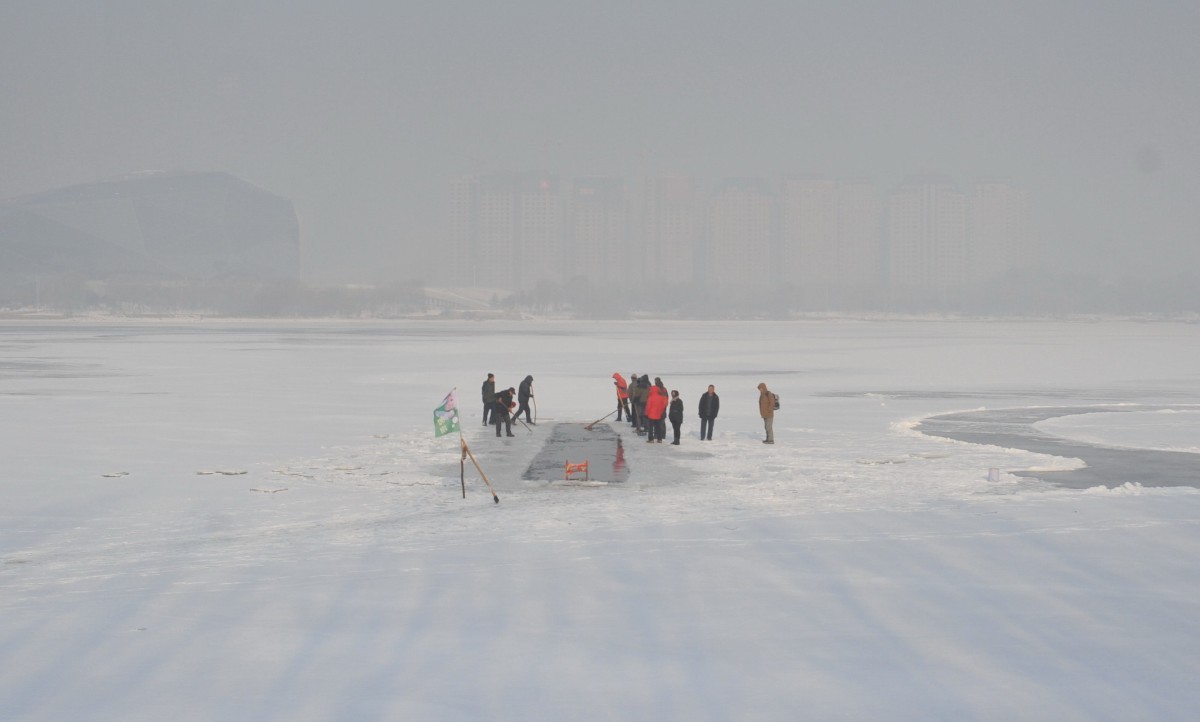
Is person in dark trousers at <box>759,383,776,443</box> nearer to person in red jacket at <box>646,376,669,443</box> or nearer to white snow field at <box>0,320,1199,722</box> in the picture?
white snow field at <box>0,320,1199,722</box>

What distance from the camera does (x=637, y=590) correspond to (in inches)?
414

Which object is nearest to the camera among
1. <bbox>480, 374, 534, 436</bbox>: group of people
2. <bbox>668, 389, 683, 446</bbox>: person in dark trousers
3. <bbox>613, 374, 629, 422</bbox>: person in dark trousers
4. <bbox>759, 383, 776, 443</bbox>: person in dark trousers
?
<bbox>668, 389, 683, 446</bbox>: person in dark trousers

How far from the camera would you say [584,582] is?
10.8 metres

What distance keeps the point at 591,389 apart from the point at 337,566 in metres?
27.1

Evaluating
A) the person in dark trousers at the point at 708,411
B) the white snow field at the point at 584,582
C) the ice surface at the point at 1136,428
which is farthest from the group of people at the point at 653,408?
the ice surface at the point at 1136,428

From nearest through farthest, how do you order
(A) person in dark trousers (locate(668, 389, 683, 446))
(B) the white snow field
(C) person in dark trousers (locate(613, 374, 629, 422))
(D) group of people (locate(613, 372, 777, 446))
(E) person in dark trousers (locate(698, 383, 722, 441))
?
(B) the white snow field → (A) person in dark trousers (locate(668, 389, 683, 446)) → (D) group of people (locate(613, 372, 777, 446)) → (E) person in dark trousers (locate(698, 383, 722, 441)) → (C) person in dark trousers (locate(613, 374, 629, 422))

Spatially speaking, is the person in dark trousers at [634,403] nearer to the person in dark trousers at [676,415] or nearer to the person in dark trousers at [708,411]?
the person in dark trousers at [708,411]

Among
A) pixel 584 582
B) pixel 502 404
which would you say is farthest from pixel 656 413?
pixel 584 582

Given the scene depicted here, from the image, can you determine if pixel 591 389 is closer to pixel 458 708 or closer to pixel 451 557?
pixel 451 557

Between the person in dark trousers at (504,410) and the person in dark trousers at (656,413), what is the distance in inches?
117

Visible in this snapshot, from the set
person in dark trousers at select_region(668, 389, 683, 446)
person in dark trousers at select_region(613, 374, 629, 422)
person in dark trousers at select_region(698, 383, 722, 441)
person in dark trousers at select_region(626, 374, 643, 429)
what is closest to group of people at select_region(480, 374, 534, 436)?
person in dark trousers at select_region(613, 374, 629, 422)

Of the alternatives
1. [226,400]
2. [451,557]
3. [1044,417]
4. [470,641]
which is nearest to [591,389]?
[226,400]

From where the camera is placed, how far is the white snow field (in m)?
7.82

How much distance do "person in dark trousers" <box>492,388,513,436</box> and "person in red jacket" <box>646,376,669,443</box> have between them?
3.00 metres
